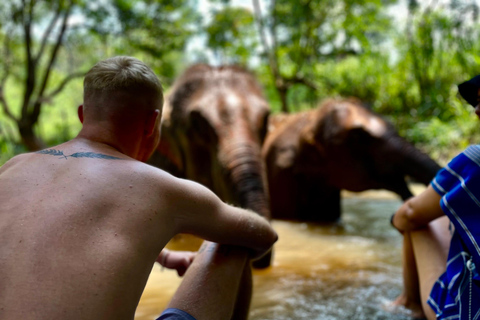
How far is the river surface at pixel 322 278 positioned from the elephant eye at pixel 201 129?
0.99 meters

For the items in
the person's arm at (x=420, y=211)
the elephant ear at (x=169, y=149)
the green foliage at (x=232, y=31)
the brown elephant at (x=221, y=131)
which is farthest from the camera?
the green foliage at (x=232, y=31)

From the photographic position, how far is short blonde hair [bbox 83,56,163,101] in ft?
5.28

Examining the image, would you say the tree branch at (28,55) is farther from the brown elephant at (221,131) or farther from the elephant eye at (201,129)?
the elephant eye at (201,129)

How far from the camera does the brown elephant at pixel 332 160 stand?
538 centimetres

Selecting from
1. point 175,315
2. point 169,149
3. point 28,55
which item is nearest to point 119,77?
point 175,315

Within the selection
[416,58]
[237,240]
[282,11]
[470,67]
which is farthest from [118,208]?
[282,11]

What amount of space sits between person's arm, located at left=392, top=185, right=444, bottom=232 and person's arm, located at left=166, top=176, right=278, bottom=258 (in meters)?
0.75

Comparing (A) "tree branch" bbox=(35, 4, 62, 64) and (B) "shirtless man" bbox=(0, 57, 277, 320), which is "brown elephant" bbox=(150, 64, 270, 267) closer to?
(B) "shirtless man" bbox=(0, 57, 277, 320)

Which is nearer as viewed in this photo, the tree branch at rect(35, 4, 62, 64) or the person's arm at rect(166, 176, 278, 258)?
the person's arm at rect(166, 176, 278, 258)

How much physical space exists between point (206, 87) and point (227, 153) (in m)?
1.16

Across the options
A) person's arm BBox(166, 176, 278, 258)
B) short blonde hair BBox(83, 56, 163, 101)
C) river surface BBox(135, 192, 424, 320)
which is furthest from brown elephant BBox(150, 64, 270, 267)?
short blonde hair BBox(83, 56, 163, 101)

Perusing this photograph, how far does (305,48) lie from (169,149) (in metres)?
9.42

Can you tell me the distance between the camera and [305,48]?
13781 mm

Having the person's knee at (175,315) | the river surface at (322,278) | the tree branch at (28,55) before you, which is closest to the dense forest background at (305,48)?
the tree branch at (28,55)
